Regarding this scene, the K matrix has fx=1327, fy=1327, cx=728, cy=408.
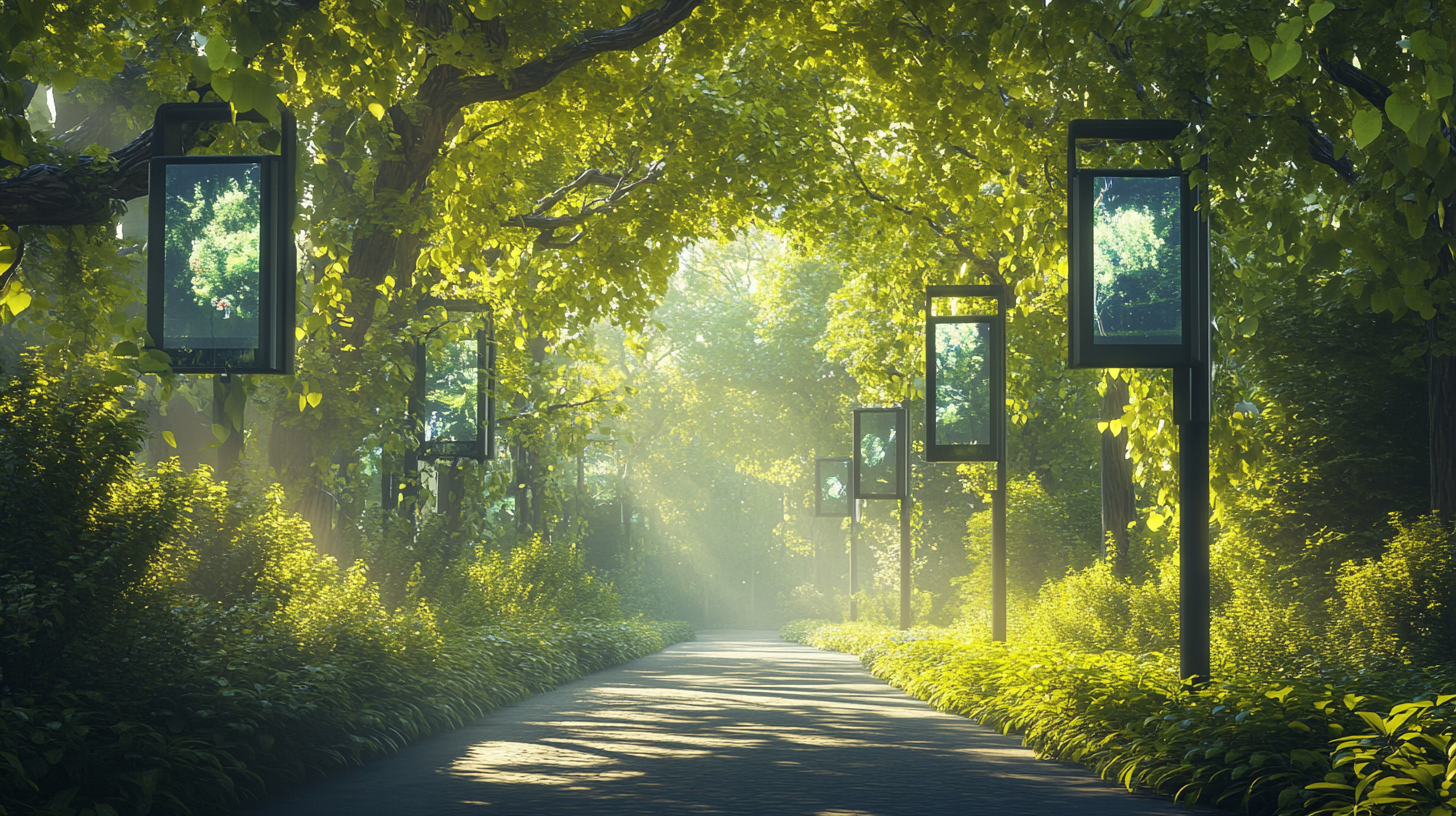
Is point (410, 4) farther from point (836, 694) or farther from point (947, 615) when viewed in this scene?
point (947, 615)

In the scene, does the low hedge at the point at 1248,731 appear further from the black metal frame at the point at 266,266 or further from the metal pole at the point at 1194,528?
the black metal frame at the point at 266,266

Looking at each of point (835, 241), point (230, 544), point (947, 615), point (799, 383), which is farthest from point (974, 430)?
point (799, 383)

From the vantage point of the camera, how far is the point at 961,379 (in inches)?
598

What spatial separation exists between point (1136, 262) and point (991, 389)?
6715 millimetres

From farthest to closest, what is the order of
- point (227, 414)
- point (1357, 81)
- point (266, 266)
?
1. point (1357, 81)
2. point (227, 414)
3. point (266, 266)

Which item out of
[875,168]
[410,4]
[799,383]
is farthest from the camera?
[799,383]

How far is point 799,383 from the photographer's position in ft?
169

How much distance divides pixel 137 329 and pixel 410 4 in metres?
4.34

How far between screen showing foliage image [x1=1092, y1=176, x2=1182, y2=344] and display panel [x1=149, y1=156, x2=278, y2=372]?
527cm

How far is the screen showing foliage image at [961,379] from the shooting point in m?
15.1

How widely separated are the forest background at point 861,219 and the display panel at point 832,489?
46.8ft

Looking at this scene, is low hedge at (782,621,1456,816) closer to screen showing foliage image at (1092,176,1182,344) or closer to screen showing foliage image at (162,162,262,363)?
screen showing foliage image at (1092,176,1182,344)

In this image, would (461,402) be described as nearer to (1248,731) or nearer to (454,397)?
(454,397)

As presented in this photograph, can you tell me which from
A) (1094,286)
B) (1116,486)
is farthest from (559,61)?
(1116,486)
